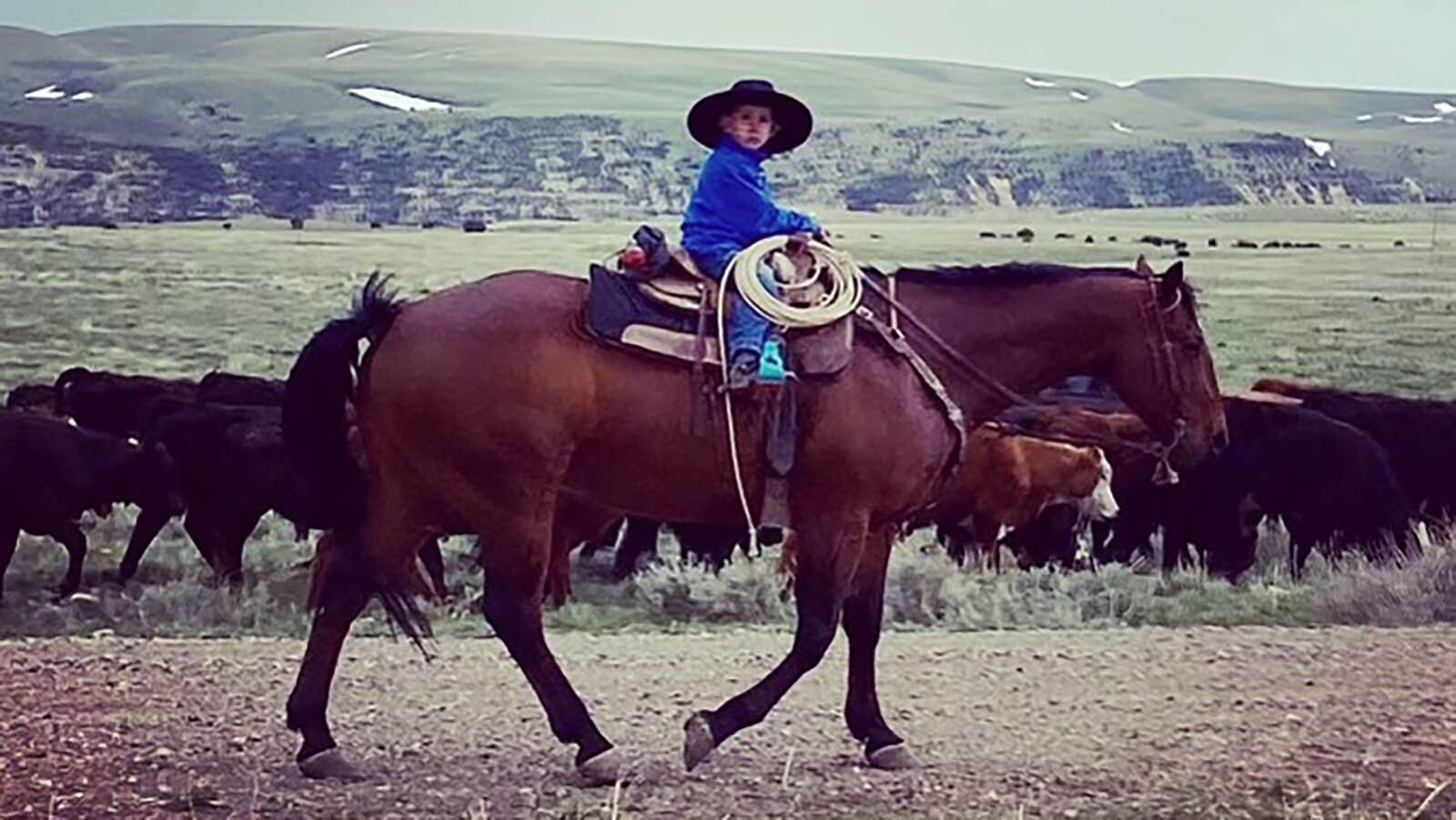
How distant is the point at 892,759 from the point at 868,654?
0.33 m

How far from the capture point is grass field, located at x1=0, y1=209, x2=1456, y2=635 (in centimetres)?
1061

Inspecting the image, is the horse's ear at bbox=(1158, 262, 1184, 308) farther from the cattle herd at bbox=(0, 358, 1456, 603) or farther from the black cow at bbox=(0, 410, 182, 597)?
the black cow at bbox=(0, 410, 182, 597)

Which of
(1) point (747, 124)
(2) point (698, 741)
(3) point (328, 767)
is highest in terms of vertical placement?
(1) point (747, 124)

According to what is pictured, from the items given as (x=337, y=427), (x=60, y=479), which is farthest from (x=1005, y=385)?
(x=60, y=479)

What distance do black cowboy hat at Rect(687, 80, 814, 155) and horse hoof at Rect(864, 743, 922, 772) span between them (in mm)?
1733

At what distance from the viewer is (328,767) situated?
5.92 metres

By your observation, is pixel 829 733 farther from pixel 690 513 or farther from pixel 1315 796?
pixel 1315 796

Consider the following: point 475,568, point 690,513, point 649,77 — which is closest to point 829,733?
point 690,513

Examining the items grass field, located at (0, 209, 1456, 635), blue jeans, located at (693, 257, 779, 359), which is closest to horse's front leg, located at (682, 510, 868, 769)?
blue jeans, located at (693, 257, 779, 359)

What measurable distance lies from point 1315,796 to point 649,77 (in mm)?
7574

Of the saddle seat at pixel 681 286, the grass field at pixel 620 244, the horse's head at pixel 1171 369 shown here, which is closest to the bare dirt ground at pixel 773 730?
the horse's head at pixel 1171 369

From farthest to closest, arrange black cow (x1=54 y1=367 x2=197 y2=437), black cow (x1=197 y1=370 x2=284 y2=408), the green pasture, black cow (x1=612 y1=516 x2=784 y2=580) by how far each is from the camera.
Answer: black cow (x1=197 y1=370 x2=284 y2=408), black cow (x1=54 y1=367 x2=197 y2=437), the green pasture, black cow (x1=612 y1=516 x2=784 y2=580)

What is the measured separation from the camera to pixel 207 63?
12.3 metres

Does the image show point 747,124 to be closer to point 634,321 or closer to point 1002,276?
point 634,321
